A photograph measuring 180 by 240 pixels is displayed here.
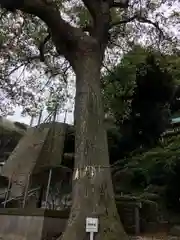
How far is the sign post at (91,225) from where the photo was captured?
19.4 feet

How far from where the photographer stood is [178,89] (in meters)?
13.5

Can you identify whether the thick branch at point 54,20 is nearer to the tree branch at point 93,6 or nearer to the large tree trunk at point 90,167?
the large tree trunk at point 90,167

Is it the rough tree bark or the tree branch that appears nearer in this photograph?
the rough tree bark

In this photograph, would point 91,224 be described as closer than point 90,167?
Yes

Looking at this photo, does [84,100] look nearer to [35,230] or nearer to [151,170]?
[35,230]

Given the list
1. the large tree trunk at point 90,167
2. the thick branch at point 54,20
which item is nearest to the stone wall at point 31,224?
the large tree trunk at point 90,167

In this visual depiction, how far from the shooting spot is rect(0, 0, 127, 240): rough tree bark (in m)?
6.12

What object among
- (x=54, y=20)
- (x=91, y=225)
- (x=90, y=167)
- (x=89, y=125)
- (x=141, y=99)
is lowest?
(x=91, y=225)

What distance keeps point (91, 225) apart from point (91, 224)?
0.05ft

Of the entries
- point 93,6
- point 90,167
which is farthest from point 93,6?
point 90,167

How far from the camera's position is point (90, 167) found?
658cm

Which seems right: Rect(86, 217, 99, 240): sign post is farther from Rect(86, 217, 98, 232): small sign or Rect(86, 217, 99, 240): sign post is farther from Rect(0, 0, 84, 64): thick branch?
Rect(0, 0, 84, 64): thick branch

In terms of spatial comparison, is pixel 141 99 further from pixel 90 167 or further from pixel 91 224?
pixel 91 224

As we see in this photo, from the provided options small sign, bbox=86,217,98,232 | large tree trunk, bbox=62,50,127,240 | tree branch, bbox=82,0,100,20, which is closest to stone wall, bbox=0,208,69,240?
large tree trunk, bbox=62,50,127,240
